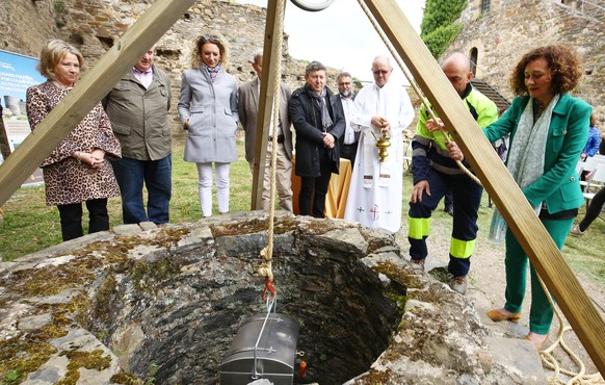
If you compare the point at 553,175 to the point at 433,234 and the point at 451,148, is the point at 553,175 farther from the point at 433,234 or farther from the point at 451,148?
A: the point at 433,234

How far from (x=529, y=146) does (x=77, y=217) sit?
3.14 meters

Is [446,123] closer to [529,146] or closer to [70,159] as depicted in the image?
[529,146]

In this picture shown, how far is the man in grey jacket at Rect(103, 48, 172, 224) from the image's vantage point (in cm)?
289

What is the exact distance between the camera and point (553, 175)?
1912 mm

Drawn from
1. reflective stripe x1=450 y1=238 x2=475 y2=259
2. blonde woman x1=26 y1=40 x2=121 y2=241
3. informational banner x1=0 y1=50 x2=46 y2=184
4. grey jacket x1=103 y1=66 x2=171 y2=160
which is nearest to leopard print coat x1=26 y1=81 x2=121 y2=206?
blonde woman x1=26 y1=40 x2=121 y2=241

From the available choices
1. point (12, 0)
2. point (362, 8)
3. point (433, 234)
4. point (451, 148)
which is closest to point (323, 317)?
point (451, 148)

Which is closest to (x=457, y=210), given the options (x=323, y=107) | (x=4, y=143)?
(x=323, y=107)

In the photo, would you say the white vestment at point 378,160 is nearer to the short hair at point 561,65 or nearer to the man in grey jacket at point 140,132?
the short hair at point 561,65

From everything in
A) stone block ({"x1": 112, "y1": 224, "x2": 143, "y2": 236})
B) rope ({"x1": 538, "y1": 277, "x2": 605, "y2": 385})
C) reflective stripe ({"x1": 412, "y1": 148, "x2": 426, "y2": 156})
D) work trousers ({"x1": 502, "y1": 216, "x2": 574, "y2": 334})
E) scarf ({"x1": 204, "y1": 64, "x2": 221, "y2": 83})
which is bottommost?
rope ({"x1": 538, "y1": 277, "x2": 605, "y2": 385})

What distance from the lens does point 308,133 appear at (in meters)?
3.61

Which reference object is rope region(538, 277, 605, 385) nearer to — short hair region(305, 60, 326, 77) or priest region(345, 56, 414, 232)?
priest region(345, 56, 414, 232)

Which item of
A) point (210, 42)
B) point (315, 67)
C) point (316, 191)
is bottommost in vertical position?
point (316, 191)

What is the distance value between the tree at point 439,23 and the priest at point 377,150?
1627 centimetres

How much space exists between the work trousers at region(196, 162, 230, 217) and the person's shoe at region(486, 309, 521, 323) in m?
2.74
